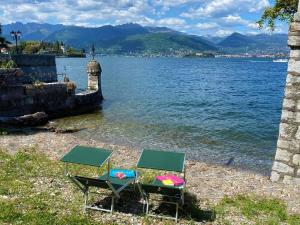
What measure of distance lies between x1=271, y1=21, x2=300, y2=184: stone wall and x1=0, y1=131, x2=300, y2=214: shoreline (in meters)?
0.47

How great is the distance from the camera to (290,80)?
11.0 meters

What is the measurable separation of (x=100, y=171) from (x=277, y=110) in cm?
2633

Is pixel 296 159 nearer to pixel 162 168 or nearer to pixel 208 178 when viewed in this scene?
pixel 208 178

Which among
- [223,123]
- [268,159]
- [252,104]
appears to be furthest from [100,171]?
[252,104]

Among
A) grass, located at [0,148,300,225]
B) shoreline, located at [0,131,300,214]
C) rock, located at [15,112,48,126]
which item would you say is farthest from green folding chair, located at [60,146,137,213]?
rock, located at [15,112,48,126]

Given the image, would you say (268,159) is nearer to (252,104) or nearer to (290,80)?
(290,80)

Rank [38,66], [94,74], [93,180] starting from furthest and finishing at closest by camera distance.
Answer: [38,66] → [94,74] → [93,180]

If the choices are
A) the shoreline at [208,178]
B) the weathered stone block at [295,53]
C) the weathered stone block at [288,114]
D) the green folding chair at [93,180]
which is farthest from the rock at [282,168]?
the green folding chair at [93,180]

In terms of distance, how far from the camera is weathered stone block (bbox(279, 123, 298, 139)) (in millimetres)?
11153

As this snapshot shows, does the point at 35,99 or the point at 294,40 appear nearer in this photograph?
the point at 294,40

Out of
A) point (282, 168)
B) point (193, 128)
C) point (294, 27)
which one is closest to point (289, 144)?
point (282, 168)

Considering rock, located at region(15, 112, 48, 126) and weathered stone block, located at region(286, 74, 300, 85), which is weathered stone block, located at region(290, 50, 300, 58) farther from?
rock, located at region(15, 112, 48, 126)

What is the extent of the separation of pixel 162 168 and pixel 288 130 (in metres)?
5.13

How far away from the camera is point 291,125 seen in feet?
36.7
